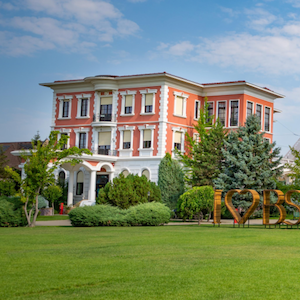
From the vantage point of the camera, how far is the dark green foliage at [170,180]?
140 feet

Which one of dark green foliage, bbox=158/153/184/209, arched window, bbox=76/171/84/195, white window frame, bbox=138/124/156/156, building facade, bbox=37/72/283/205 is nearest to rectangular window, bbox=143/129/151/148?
building facade, bbox=37/72/283/205

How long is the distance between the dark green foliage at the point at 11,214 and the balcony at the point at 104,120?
20.3 meters

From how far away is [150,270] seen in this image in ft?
33.8

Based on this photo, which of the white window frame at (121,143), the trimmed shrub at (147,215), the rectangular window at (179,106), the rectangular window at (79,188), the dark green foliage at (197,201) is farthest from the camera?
the rectangular window at (79,188)

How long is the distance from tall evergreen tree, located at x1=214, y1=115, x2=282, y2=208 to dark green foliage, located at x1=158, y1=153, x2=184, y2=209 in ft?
17.5

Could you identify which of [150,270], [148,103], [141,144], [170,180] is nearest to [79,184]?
[141,144]

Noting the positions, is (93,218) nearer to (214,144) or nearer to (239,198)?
(239,198)

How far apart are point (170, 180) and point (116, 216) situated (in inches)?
642

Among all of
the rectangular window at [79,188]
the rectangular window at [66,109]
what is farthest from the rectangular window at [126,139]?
the rectangular window at [66,109]

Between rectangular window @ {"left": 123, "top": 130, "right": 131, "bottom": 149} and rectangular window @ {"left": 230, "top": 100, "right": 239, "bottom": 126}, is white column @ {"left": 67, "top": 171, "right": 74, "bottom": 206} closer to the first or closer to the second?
rectangular window @ {"left": 123, "top": 130, "right": 131, "bottom": 149}

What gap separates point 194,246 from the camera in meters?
14.8

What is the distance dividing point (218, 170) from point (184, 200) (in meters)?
11.6

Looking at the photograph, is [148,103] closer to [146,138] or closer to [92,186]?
[146,138]

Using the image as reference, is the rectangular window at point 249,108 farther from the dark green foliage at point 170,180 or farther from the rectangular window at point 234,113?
the dark green foliage at point 170,180
